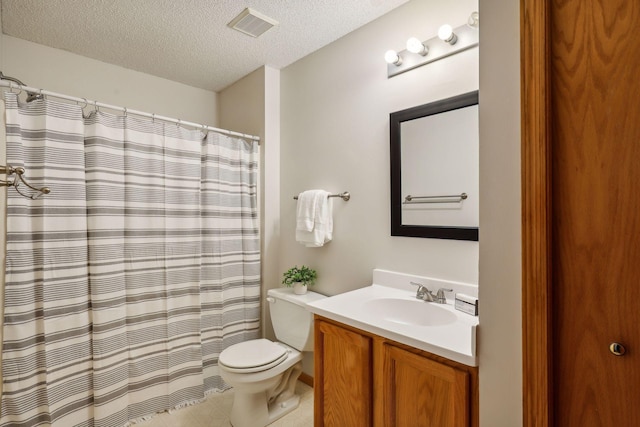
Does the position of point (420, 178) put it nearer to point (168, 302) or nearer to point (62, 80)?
point (168, 302)

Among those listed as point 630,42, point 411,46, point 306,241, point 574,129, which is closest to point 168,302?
point 306,241

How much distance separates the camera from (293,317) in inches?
84.4

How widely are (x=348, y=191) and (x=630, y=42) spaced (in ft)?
4.91

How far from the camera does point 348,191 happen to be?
2111 millimetres

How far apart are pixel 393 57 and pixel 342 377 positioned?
166cm

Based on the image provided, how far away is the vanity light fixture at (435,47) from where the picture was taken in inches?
59.7

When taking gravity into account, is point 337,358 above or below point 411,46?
below

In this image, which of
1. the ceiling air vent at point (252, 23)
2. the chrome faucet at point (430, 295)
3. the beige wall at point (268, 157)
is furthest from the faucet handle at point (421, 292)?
the ceiling air vent at point (252, 23)

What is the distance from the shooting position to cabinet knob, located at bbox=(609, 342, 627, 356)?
2.42 feet

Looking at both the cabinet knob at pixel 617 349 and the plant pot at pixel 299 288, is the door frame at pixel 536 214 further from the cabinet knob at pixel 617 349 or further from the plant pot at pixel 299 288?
the plant pot at pixel 299 288

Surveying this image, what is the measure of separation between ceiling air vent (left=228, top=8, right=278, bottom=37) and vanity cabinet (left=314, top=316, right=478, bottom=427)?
1.75m

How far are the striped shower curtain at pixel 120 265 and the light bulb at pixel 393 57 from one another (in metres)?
1.26

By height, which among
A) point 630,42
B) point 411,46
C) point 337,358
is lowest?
point 337,358

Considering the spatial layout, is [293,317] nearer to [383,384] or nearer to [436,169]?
[383,384]
